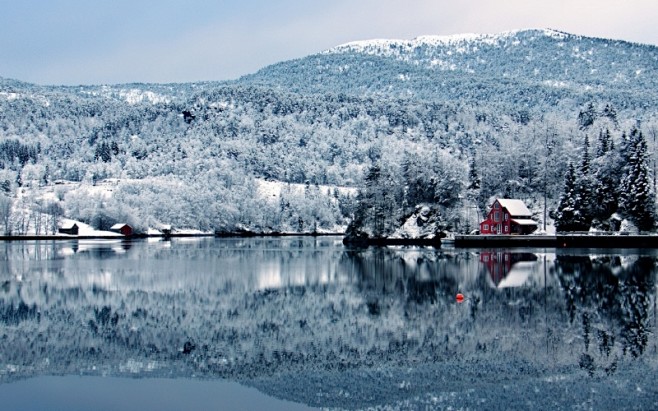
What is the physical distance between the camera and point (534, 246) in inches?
→ 4456

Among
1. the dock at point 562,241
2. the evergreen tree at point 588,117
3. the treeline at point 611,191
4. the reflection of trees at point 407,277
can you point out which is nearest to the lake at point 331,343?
the reflection of trees at point 407,277

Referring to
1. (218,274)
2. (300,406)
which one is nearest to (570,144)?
(218,274)

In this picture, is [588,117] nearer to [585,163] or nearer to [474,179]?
[474,179]

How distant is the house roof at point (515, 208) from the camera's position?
121762mm

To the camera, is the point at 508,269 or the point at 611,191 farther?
the point at 611,191

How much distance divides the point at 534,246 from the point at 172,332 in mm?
87709

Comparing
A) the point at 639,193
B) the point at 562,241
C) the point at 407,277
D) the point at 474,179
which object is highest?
the point at 474,179

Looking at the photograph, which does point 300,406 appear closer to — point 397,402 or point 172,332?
point 397,402

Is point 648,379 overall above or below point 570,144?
below

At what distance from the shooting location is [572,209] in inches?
4405

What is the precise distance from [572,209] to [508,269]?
51.7 meters

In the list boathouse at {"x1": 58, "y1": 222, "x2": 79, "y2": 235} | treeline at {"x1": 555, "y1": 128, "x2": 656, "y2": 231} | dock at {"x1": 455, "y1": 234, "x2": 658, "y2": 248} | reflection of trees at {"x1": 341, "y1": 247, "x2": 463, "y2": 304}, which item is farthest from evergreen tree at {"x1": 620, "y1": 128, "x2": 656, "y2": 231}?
boathouse at {"x1": 58, "y1": 222, "x2": 79, "y2": 235}

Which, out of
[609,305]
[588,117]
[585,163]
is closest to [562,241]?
[585,163]

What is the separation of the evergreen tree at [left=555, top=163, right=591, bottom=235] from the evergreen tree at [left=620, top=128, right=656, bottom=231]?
601 centimetres
